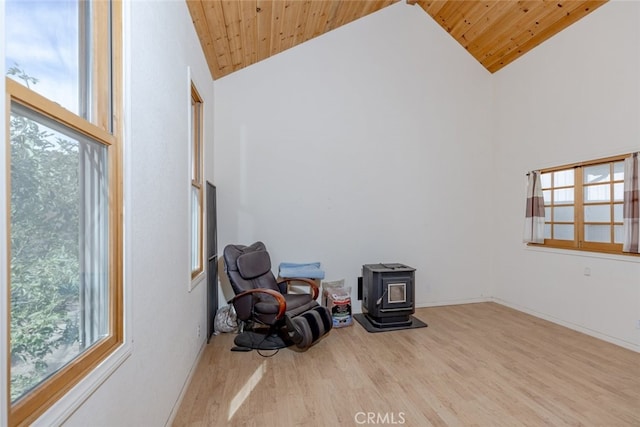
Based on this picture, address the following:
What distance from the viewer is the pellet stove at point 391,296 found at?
3.77 m

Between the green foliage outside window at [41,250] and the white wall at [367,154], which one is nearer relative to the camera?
the green foliage outside window at [41,250]

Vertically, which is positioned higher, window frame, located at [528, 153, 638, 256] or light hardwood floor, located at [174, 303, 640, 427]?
window frame, located at [528, 153, 638, 256]

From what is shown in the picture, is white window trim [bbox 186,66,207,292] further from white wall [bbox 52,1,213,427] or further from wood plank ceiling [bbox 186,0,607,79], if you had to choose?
wood plank ceiling [bbox 186,0,607,79]

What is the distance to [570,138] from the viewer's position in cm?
374

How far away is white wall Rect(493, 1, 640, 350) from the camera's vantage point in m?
3.18

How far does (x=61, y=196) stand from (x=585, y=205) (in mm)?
4899

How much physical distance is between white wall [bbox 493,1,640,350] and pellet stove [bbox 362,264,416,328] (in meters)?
1.85

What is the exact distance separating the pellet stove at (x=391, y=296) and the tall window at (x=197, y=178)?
210 cm

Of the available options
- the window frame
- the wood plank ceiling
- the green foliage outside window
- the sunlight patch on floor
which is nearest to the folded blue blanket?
the sunlight patch on floor

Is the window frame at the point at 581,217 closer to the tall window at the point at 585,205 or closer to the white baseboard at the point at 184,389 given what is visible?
the tall window at the point at 585,205

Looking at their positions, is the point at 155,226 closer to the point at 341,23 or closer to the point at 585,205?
the point at 341,23

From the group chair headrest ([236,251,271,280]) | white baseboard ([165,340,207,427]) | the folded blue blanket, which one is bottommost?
white baseboard ([165,340,207,427])

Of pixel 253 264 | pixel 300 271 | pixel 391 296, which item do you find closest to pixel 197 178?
pixel 253 264

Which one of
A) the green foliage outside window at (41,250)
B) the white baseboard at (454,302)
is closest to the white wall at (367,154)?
the white baseboard at (454,302)
